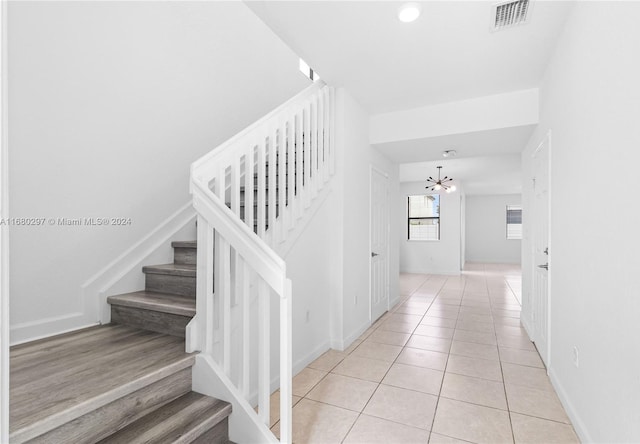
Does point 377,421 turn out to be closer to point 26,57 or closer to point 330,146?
point 330,146

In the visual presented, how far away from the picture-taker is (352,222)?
11.8 feet

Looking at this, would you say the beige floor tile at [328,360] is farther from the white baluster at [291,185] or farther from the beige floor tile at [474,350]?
the white baluster at [291,185]

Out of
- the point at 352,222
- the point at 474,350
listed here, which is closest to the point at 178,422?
the point at 352,222

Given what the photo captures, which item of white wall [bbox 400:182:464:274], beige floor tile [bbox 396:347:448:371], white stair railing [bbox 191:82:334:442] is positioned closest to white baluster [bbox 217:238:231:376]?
white stair railing [bbox 191:82:334:442]

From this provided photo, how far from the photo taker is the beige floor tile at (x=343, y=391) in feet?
7.64

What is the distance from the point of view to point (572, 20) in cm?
212

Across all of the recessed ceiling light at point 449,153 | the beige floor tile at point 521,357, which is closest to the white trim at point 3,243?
the beige floor tile at point 521,357

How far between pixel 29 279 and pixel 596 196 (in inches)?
130

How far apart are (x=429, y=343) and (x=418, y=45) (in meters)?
2.88

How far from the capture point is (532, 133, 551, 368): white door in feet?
9.50

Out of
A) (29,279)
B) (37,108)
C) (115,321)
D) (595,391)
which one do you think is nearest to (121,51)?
(37,108)

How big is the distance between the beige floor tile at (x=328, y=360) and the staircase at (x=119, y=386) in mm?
1288

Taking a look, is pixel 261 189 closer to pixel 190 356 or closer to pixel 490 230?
pixel 190 356

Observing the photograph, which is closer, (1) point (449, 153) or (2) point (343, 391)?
(2) point (343, 391)
